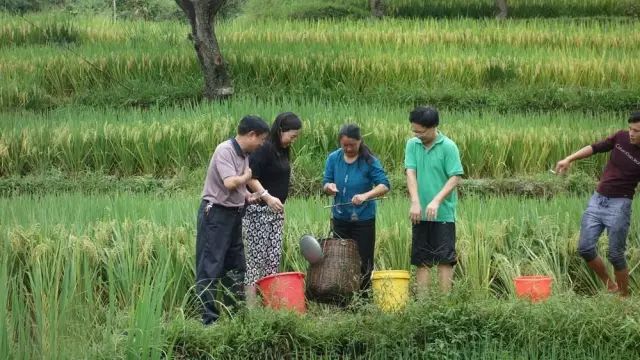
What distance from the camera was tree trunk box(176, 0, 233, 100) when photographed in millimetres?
15773

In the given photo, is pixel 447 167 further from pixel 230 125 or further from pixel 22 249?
pixel 230 125

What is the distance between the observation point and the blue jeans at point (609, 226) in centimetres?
761

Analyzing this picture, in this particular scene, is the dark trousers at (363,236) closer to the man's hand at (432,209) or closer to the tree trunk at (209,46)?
the man's hand at (432,209)

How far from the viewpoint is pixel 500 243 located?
8.34 metres

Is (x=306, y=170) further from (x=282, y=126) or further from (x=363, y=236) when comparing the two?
(x=282, y=126)

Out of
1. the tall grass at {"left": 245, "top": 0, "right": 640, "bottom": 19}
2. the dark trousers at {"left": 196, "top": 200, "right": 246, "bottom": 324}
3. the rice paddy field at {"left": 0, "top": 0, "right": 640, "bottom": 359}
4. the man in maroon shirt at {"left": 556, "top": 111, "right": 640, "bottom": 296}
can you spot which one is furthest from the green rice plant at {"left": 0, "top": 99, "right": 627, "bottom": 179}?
the tall grass at {"left": 245, "top": 0, "right": 640, "bottom": 19}

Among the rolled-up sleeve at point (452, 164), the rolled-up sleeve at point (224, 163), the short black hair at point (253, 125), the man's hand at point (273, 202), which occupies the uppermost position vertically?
the short black hair at point (253, 125)

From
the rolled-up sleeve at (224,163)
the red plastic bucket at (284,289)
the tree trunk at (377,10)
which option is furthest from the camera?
the tree trunk at (377,10)

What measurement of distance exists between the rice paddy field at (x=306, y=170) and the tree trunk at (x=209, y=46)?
28.5 inches

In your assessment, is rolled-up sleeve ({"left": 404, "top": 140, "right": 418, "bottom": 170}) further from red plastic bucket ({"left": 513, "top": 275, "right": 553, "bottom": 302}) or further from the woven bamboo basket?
red plastic bucket ({"left": 513, "top": 275, "right": 553, "bottom": 302})

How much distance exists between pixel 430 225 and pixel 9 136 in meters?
7.06

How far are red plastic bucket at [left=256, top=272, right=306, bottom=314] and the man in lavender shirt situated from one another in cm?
17

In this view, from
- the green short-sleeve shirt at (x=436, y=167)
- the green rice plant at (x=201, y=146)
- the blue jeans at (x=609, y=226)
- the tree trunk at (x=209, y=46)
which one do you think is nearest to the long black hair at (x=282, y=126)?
the green short-sleeve shirt at (x=436, y=167)

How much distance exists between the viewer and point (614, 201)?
25.0 ft
